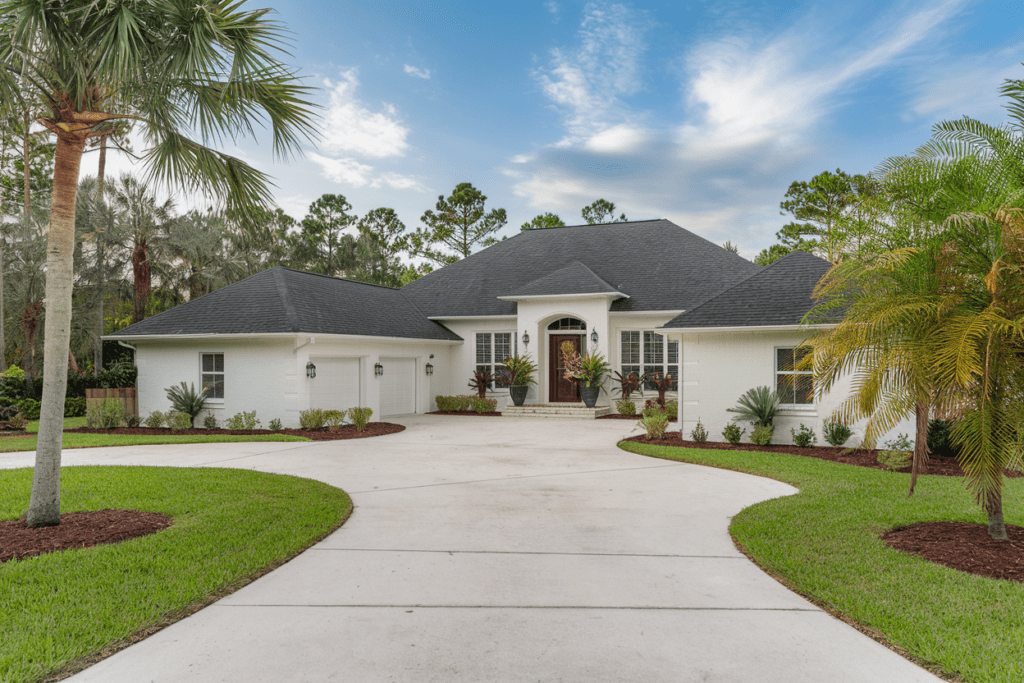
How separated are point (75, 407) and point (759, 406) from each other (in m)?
20.9

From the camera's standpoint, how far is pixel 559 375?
20672 mm

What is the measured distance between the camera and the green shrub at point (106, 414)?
51.5 ft

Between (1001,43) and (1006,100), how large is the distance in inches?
342

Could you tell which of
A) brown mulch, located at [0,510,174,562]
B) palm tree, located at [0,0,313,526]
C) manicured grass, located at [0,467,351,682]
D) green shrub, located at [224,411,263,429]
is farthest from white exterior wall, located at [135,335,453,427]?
palm tree, located at [0,0,313,526]

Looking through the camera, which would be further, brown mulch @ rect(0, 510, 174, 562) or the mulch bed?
the mulch bed

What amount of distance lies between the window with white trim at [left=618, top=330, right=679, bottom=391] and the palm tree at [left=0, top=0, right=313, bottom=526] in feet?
48.5

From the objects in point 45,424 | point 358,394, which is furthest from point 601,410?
point 45,424

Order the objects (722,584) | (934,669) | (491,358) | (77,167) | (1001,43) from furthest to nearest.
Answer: (491,358), (1001,43), (77,167), (722,584), (934,669)

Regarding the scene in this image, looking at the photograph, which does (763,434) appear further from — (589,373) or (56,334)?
(56,334)

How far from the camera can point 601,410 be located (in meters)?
18.7

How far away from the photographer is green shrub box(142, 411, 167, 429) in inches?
619

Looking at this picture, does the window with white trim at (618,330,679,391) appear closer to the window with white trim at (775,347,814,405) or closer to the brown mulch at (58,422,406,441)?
the window with white trim at (775,347,814,405)

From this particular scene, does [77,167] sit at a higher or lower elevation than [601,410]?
higher

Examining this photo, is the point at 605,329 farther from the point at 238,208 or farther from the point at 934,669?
the point at 934,669
